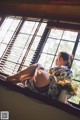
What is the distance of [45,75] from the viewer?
8.89 feet

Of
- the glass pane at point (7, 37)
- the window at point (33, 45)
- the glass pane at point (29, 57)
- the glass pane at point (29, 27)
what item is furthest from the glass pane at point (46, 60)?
the glass pane at point (7, 37)

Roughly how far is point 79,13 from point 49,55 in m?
0.97

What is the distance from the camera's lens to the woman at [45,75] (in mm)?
2637

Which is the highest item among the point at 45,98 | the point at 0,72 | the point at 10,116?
the point at 0,72

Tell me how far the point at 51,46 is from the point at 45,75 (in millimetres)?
1014

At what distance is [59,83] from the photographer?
2.39 m

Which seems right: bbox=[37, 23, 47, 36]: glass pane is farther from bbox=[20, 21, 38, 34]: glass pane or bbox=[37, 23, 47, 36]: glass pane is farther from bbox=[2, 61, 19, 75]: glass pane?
bbox=[2, 61, 19, 75]: glass pane

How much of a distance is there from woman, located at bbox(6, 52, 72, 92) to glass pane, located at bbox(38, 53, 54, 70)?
51cm

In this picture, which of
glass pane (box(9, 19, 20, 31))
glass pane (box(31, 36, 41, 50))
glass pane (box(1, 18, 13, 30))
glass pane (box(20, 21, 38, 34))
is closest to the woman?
glass pane (box(31, 36, 41, 50))

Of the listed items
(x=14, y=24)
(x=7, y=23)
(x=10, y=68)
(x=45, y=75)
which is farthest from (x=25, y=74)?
(x=7, y=23)

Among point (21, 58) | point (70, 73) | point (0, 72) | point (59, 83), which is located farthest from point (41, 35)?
point (59, 83)

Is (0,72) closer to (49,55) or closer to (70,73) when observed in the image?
(49,55)

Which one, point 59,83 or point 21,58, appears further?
point 21,58

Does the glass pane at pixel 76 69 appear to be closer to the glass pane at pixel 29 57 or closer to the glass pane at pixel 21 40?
the glass pane at pixel 29 57
